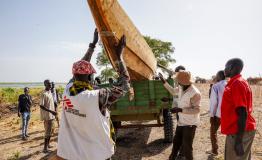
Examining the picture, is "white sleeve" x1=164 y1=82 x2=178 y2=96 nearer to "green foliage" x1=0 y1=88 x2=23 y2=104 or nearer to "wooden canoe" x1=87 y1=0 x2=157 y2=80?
"wooden canoe" x1=87 y1=0 x2=157 y2=80

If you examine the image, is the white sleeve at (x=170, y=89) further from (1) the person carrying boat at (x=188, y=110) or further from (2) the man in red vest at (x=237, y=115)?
(2) the man in red vest at (x=237, y=115)

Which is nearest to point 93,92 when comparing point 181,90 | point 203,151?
point 181,90

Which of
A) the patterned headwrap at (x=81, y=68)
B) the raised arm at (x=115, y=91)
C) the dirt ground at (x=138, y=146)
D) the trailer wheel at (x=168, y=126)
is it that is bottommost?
the dirt ground at (x=138, y=146)

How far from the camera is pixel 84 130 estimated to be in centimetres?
251

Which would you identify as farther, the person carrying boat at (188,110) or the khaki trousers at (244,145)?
the person carrying boat at (188,110)

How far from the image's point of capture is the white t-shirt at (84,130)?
243 cm

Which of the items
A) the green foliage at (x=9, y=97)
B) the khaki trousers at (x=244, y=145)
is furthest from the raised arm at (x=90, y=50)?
the green foliage at (x=9, y=97)

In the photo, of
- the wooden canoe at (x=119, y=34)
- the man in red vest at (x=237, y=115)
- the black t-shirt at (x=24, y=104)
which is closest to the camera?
the man in red vest at (x=237, y=115)

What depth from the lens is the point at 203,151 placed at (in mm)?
6078

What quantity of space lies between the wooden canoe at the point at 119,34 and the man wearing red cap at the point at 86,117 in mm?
2983

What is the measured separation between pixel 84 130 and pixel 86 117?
0.49 feet

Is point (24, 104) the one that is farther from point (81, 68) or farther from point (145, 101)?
point (81, 68)

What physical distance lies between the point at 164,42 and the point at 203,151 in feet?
113

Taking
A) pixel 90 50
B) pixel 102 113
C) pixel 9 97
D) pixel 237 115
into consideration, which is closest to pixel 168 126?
pixel 237 115
